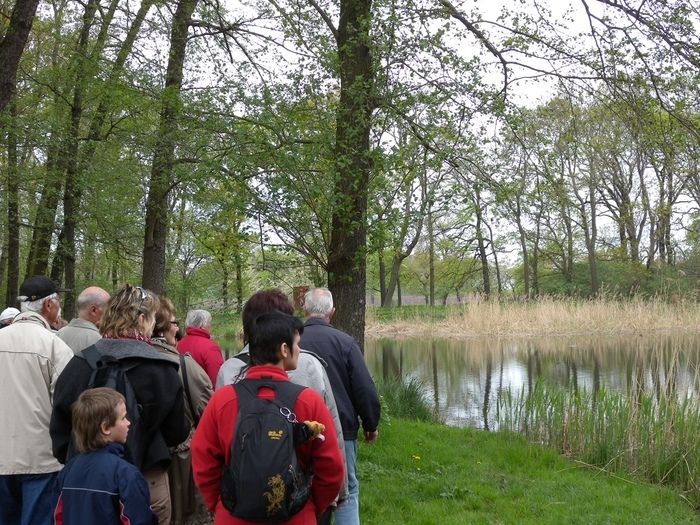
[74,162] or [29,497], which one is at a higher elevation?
[74,162]

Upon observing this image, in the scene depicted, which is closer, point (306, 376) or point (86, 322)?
point (306, 376)

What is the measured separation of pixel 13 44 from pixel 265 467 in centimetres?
534

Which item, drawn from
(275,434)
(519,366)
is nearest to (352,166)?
(275,434)

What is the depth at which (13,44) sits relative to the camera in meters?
6.34

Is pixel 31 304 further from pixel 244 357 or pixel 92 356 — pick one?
pixel 244 357

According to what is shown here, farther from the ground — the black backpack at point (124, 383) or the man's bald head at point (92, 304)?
the man's bald head at point (92, 304)

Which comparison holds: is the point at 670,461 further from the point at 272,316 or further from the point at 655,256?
the point at 655,256

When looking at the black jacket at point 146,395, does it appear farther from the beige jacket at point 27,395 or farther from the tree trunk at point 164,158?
the tree trunk at point 164,158

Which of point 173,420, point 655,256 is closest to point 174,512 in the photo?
point 173,420

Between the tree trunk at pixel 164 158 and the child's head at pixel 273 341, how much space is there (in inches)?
272

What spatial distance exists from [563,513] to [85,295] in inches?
153

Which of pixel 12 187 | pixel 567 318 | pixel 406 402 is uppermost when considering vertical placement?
pixel 12 187

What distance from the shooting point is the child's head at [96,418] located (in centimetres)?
287

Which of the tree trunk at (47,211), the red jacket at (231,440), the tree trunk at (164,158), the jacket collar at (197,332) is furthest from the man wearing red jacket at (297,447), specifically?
the tree trunk at (47,211)
